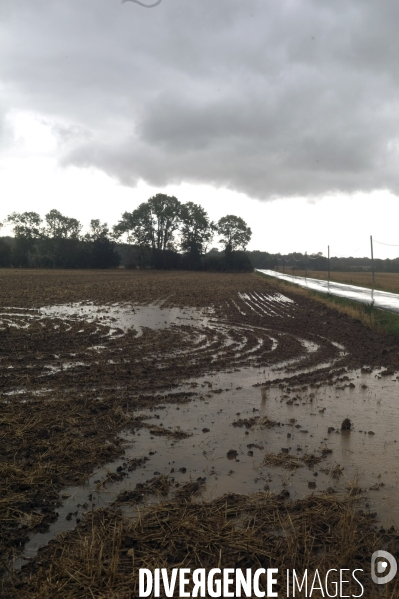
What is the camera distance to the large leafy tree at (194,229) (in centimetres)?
8800

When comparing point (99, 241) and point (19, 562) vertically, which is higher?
point (99, 241)

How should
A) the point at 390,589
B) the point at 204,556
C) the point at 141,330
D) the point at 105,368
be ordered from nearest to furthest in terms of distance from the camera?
the point at 390,589
the point at 204,556
the point at 105,368
the point at 141,330

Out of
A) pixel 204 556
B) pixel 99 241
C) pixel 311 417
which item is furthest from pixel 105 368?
pixel 99 241

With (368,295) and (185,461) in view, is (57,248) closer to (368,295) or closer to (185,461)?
(368,295)

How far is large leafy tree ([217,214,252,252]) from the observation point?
102312 millimetres

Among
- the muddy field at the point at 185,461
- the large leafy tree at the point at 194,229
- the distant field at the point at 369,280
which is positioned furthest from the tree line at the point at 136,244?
the muddy field at the point at 185,461

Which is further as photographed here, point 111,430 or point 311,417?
point 311,417

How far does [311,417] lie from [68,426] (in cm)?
341

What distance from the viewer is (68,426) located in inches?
243

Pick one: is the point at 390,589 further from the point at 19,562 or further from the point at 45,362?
the point at 45,362

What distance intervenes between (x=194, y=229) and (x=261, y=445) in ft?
285

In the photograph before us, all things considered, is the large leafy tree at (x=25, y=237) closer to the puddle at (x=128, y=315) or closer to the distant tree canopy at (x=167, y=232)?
the distant tree canopy at (x=167, y=232)

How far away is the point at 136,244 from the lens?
288 feet

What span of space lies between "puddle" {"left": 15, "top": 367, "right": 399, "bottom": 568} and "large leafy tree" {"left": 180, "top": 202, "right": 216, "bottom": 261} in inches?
3155
